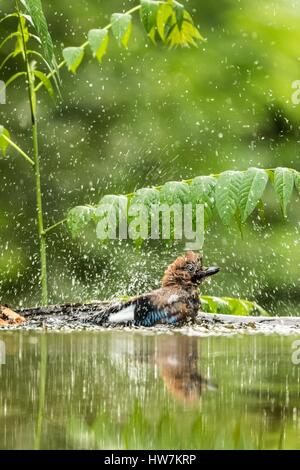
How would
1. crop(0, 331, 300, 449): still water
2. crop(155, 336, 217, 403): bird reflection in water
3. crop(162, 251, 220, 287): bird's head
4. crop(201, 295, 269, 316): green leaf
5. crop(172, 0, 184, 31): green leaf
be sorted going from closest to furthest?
crop(0, 331, 300, 449): still water, crop(155, 336, 217, 403): bird reflection in water, crop(172, 0, 184, 31): green leaf, crop(162, 251, 220, 287): bird's head, crop(201, 295, 269, 316): green leaf

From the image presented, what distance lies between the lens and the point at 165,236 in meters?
2.22

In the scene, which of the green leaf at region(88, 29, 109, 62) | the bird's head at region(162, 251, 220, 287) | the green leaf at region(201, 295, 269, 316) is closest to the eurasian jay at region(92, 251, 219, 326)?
the bird's head at region(162, 251, 220, 287)

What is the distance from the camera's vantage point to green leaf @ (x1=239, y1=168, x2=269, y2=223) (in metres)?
2.22

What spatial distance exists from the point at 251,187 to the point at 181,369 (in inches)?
36.3

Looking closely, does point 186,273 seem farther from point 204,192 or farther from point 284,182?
point 284,182

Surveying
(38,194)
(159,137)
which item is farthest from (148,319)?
(159,137)

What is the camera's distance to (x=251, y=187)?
2.24 metres

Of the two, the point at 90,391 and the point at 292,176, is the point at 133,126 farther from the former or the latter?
the point at 90,391

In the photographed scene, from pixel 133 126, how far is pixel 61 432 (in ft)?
11.1

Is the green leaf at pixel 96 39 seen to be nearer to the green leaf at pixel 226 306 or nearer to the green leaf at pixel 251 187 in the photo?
the green leaf at pixel 251 187

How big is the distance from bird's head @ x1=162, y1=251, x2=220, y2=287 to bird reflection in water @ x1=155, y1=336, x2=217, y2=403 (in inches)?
16.3

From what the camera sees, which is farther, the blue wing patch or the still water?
the blue wing patch

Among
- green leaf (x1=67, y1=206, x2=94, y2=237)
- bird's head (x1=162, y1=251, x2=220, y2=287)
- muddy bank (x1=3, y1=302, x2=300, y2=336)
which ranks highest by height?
green leaf (x1=67, y1=206, x2=94, y2=237)

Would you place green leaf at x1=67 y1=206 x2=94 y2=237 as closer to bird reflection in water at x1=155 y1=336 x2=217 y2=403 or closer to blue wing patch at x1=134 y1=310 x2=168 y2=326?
blue wing patch at x1=134 y1=310 x2=168 y2=326
